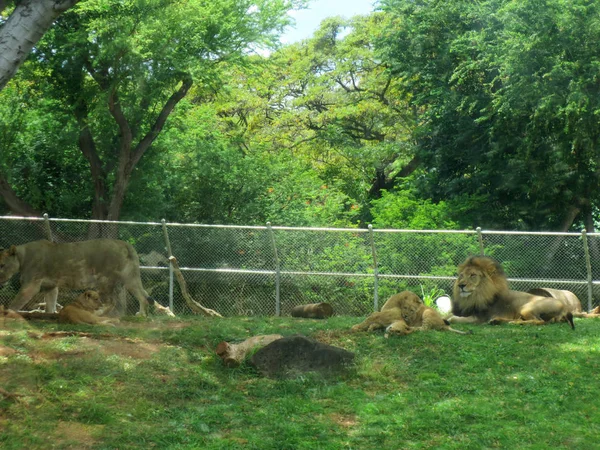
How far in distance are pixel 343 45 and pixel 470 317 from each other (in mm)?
27235

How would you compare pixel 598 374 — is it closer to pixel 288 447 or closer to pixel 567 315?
pixel 567 315

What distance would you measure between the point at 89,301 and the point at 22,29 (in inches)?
221

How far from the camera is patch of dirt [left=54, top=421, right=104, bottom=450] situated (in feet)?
22.9

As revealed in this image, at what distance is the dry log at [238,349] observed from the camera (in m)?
9.40

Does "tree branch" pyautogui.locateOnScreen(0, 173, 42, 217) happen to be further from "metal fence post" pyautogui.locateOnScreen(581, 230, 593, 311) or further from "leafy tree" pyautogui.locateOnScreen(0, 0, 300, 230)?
"metal fence post" pyautogui.locateOnScreen(581, 230, 593, 311)

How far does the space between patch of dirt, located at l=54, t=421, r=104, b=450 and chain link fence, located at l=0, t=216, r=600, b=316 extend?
29.3 feet

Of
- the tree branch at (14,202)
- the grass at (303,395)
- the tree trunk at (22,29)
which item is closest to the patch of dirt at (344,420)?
the grass at (303,395)

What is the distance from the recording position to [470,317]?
12.6 metres

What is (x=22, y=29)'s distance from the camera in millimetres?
8156


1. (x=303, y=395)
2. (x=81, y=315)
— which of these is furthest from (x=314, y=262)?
(x=303, y=395)

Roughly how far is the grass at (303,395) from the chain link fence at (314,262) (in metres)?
5.17

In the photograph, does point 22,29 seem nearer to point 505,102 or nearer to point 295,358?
point 295,358

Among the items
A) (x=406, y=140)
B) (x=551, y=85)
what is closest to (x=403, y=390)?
(x=551, y=85)

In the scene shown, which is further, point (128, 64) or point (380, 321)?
point (128, 64)
